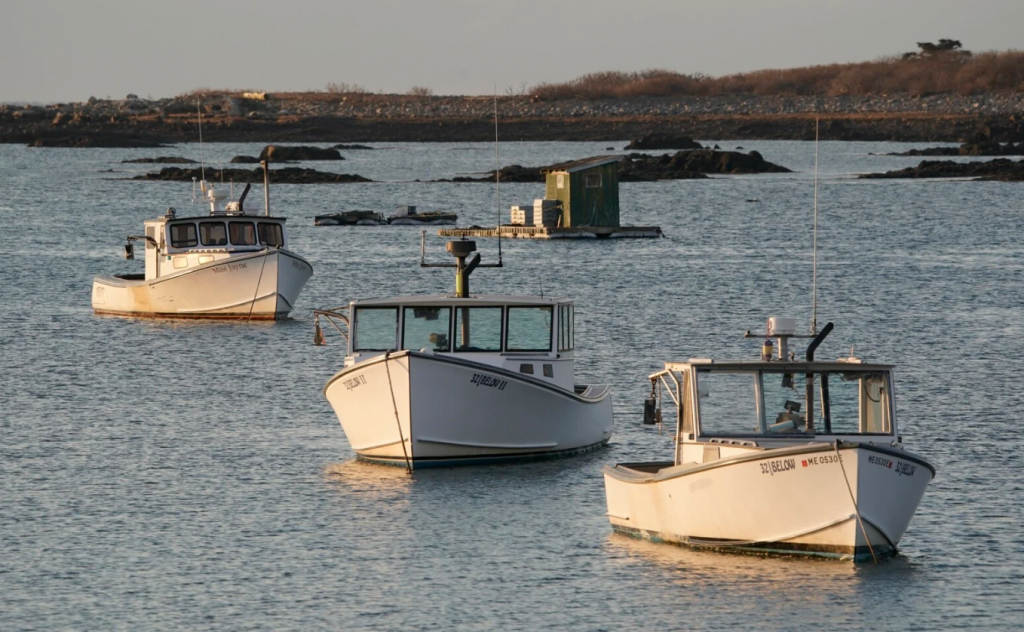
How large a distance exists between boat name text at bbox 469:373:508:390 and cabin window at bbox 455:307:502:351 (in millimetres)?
994

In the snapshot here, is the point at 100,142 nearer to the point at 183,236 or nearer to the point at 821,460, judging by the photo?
the point at 183,236

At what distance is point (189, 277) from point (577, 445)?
21795mm

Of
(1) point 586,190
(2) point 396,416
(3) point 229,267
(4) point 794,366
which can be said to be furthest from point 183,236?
(1) point 586,190

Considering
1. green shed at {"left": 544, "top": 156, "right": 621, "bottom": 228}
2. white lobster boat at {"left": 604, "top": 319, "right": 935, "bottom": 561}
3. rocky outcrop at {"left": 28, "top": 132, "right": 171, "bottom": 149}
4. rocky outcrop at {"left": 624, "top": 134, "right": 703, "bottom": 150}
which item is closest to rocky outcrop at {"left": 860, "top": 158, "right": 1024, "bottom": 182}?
rocky outcrop at {"left": 624, "top": 134, "right": 703, "bottom": 150}

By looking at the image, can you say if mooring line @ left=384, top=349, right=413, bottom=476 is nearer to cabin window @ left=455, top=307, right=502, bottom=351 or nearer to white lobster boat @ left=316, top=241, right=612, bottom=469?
white lobster boat @ left=316, top=241, right=612, bottom=469

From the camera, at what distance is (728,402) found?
19844mm

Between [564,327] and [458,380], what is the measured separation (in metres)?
2.60

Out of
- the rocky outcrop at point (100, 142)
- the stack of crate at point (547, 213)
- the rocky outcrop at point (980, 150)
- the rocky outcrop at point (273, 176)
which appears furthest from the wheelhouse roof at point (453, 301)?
the rocky outcrop at point (100, 142)

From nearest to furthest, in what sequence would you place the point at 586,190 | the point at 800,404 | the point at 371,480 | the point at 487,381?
the point at 800,404, the point at 487,381, the point at 371,480, the point at 586,190

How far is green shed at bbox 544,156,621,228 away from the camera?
75.2m

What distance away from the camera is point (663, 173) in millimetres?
130125

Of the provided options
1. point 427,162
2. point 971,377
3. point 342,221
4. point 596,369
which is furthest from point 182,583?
point 427,162

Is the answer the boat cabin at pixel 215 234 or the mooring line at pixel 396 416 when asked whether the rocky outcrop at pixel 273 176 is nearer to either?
the boat cabin at pixel 215 234

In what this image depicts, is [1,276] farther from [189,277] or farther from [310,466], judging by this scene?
[310,466]
